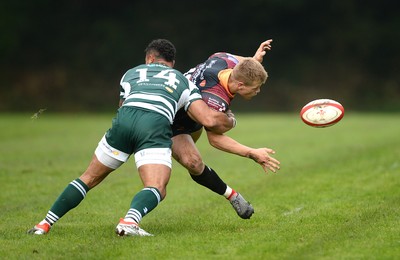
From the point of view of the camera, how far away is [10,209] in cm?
913

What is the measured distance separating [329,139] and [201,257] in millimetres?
13275

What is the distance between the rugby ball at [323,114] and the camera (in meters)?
7.80

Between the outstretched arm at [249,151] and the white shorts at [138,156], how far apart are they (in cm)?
53

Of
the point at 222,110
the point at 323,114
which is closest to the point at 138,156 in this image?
the point at 222,110

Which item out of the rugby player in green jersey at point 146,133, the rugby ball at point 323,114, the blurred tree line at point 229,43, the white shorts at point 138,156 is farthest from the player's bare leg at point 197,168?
the blurred tree line at point 229,43

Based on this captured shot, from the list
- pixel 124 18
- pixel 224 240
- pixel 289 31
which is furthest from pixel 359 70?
pixel 224 240

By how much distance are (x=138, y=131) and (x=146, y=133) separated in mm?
76

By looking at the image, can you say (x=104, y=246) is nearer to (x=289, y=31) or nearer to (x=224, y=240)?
(x=224, y=240)

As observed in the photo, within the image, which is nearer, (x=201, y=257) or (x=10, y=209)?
(x=201, y=257)

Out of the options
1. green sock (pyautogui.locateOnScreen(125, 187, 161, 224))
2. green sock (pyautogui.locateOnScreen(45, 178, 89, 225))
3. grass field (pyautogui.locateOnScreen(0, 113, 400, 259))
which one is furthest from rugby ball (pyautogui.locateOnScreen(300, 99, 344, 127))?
green sock (pyautogui.locateOnScreen(45, 178, 89, 225))

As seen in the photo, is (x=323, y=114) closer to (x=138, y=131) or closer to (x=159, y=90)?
(x=159, y=90)

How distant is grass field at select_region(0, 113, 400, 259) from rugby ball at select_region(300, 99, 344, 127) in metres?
0.98

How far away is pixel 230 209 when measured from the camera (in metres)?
8.96

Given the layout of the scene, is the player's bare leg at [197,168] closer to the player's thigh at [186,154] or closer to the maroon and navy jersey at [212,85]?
the player's thigh at [186,154]
